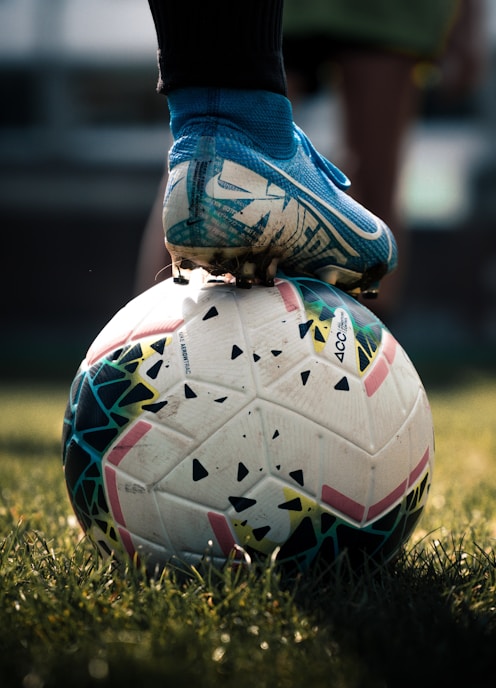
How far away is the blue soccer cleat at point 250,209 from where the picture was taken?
5.27ft

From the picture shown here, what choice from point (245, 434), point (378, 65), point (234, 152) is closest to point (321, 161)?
point (234, 152)

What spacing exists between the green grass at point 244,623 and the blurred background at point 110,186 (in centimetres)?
1054

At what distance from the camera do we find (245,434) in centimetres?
156

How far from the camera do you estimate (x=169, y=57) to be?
1679 mm

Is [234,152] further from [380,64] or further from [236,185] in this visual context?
[380,64]

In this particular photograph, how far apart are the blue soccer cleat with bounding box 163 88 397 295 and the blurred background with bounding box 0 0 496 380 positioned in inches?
412

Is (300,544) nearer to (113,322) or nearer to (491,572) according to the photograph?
(491,572)

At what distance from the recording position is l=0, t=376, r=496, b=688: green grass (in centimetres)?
116

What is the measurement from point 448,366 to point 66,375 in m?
4.18

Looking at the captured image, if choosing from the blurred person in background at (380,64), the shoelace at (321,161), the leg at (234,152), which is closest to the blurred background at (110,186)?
the blurred person in background at (380,64)

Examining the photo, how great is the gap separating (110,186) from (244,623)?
1387 centimetres

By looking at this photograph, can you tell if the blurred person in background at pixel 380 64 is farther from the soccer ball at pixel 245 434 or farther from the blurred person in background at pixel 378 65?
the soccer ball at pixel 245 434

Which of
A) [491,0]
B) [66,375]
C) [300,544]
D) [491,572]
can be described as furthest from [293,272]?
[491,0]

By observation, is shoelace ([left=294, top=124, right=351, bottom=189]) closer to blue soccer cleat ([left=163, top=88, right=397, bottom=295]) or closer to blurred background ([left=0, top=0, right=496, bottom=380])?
blue soccer cleat ([left=163, top=88, right=397, bottom=295])
